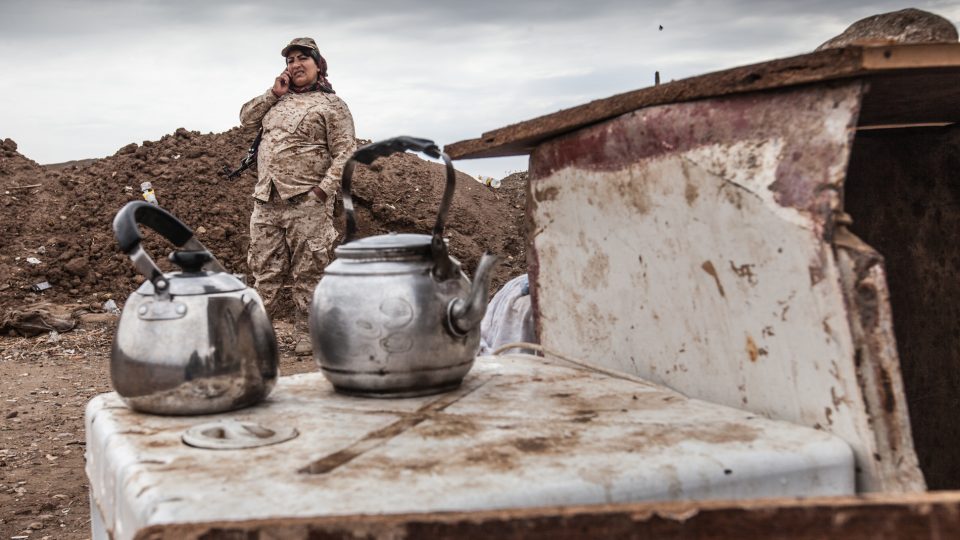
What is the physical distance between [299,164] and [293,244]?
2.11ft

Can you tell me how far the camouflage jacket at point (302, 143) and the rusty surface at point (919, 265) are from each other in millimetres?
4447

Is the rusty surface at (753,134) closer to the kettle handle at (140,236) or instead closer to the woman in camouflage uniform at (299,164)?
the kettle handle at (140,236)

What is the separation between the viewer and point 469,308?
1804mm

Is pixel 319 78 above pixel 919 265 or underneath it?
above

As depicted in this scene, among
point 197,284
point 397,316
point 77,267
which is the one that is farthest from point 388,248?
point 77,267

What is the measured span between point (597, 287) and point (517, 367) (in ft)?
0.92

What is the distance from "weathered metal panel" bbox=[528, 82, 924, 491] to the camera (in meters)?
1.45

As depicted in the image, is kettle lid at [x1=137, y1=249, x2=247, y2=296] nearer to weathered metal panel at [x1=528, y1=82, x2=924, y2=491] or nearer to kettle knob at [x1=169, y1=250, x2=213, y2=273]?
kettle knob at [x1=169, y1=250, x2=213, y2=273]

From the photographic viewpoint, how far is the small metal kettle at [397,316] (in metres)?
1.78

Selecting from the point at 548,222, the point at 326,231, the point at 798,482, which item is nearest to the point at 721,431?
the point at 798,482

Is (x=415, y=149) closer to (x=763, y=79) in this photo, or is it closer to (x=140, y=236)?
(x=140, y=236)

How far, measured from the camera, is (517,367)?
2.20m

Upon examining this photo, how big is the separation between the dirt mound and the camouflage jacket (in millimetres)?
3258

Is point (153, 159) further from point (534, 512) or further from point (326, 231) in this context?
point (534, 512)
